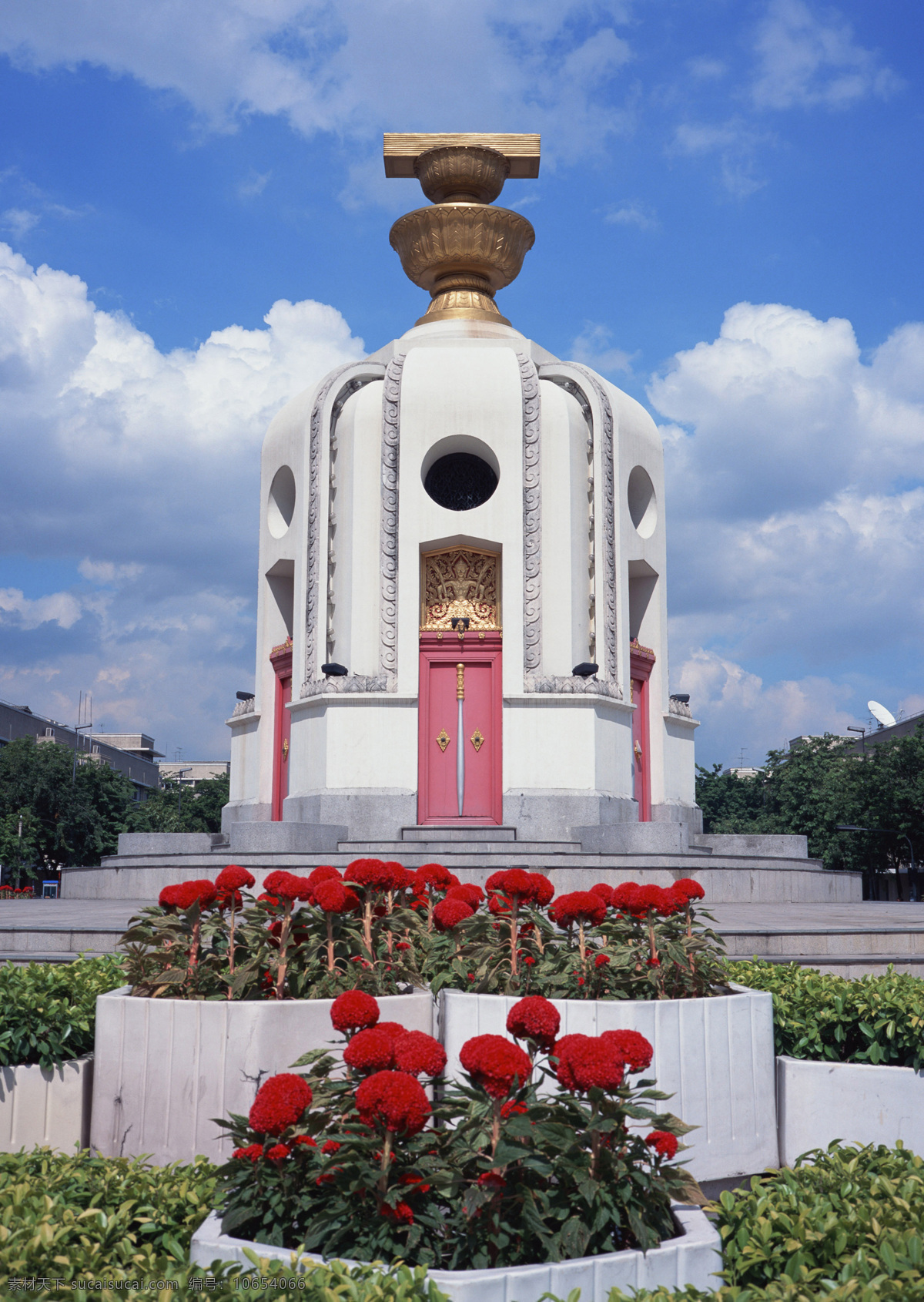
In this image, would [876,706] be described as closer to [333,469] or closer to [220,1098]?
[333,469]

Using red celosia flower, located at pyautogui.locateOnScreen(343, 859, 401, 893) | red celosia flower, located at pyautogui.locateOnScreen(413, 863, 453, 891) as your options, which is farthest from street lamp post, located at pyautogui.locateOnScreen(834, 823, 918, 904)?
red celosia flower, located at pyautogui.locateOnScreen(343, 859, 401, 893)

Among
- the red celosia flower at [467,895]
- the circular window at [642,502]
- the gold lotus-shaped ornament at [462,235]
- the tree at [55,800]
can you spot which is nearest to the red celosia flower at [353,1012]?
the red celosia flower at [467,895]

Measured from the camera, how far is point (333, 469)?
64.0 feet

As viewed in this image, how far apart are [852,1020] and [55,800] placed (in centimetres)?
4636

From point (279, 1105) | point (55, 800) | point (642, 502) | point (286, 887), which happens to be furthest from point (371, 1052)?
point (55, 800)

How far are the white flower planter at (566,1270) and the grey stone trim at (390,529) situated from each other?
49.2 ft

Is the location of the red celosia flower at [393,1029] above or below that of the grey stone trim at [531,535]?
below

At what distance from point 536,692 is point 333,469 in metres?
5.42

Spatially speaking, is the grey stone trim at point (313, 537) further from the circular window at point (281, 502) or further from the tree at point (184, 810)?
the tree at point (184, 810)

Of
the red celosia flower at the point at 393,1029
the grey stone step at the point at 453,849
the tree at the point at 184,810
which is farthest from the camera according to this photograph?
the tree at the point at 184,810

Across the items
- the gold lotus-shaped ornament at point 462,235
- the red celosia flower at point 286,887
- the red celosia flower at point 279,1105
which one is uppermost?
the gold lotus-shaped ornament at point 462,235

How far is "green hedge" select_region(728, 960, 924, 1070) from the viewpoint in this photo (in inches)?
213

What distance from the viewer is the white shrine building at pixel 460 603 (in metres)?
17.9

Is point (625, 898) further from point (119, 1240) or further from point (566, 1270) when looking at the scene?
point (119, 1240)
